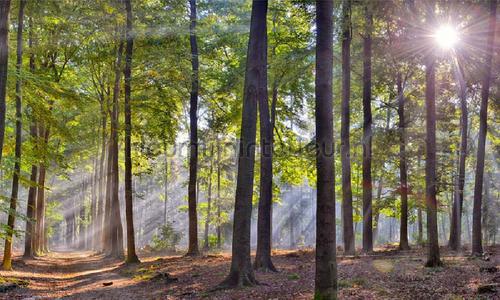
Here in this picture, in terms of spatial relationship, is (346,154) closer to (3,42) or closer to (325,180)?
(325,180)

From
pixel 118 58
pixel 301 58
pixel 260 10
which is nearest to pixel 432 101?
pixel 301 58

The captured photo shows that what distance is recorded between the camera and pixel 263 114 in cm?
1447

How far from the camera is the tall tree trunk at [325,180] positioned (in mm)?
7617

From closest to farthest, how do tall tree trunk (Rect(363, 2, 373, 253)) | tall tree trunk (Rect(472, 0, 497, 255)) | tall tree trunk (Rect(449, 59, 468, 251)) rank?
tall tree trunk (Rect(472, 0, 497, 255))
tall tree trunk (Rect(363, 2, 373, 253))
tall tree trunk (Rect(449, 59, 468, 251))

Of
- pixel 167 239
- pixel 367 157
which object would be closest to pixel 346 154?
pixel 367 157

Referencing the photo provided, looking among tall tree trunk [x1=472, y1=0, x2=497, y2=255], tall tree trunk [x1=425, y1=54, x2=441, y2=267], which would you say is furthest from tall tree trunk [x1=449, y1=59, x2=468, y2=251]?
tall tree trunk [x1=425, y1=54, x2=441, y2=267]

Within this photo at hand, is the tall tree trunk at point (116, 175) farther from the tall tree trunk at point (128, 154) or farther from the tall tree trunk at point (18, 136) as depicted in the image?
the tall tree trunk at point (18, 136)

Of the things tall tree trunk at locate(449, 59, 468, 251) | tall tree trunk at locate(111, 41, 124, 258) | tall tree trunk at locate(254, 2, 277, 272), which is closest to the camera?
tall tree trunk at locate(254, 2, 277, 272)

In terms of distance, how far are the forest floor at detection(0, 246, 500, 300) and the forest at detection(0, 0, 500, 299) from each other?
0.25 feet

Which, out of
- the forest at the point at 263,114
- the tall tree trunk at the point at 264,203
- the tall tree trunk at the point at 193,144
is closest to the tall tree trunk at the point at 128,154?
the forest at the point at 263,114

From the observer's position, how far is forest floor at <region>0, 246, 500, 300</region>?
9.62 meters

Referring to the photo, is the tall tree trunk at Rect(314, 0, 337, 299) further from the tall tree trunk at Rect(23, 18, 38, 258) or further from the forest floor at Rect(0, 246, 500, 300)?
the tall tree trunk at Rect(23, 18, 38, 258)

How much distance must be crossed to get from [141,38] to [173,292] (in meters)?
12.1

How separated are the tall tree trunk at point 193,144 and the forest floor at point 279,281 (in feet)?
8.90
